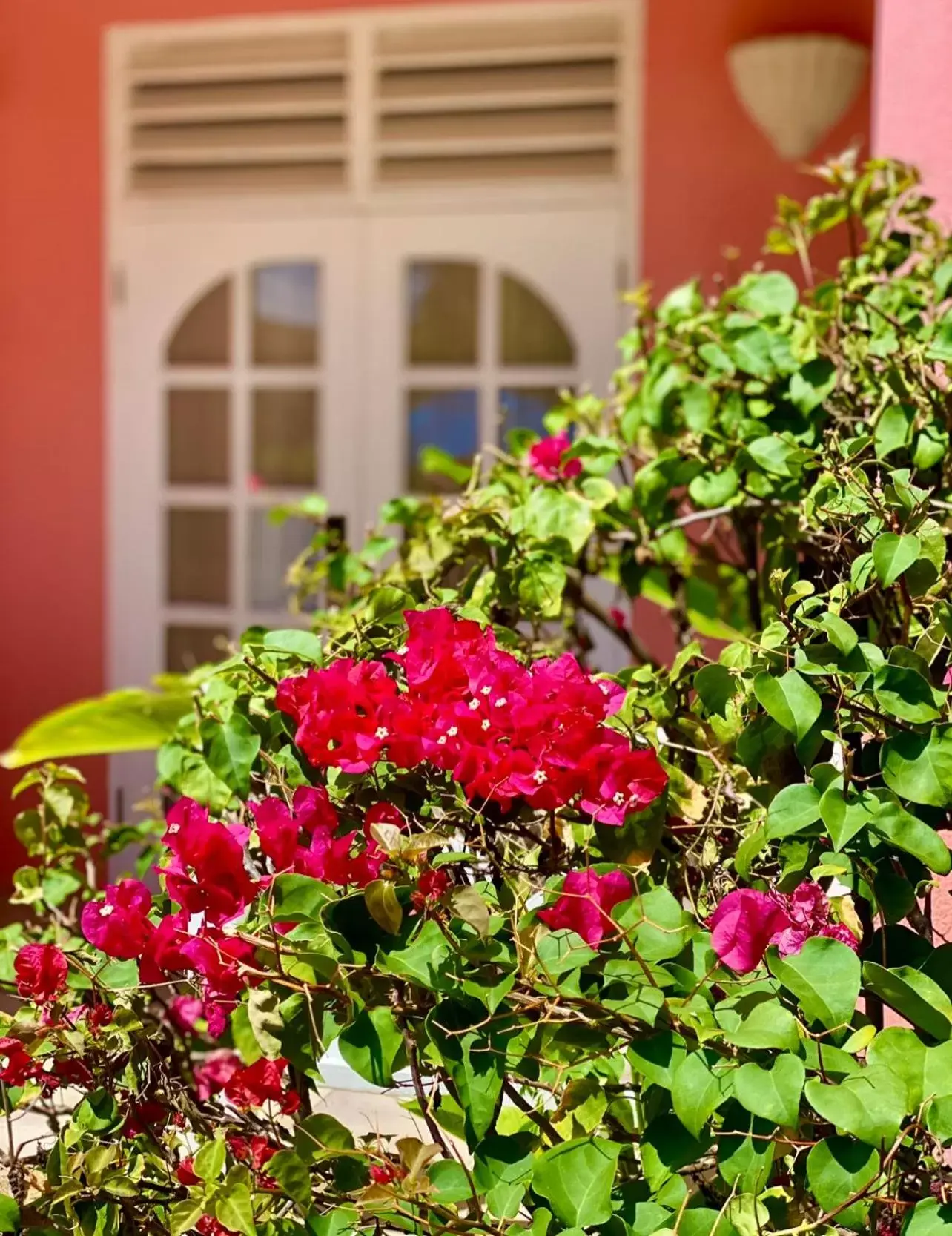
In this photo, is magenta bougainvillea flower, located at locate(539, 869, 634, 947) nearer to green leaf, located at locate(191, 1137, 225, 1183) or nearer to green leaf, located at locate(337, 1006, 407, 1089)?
green leaf, located at locate(337, 1006, 407, 1089)

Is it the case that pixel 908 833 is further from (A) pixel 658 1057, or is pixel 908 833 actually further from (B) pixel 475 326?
(B) pixel 475 326

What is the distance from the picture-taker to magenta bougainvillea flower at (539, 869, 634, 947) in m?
0.86

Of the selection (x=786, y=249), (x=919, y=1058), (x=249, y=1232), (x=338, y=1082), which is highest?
(x=786, y=249)

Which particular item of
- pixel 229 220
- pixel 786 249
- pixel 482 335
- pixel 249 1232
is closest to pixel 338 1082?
pixel 249 1232

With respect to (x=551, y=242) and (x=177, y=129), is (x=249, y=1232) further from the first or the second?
(x=177, y=129)

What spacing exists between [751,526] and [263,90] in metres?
2.95

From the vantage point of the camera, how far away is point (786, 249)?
1932 millimetres

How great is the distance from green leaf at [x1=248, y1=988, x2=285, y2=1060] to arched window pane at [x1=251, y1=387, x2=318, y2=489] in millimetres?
3480

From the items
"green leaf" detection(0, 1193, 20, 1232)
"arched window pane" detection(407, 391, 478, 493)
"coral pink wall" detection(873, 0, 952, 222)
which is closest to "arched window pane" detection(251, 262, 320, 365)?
"arched window pane" detection(407, 391, 478, 493)

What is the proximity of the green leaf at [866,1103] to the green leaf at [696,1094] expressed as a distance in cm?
5

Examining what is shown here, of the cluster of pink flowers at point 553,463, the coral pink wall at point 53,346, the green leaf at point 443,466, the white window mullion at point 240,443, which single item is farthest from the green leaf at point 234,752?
the coral pink wall at point 53,346

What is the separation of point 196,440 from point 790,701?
145 inches

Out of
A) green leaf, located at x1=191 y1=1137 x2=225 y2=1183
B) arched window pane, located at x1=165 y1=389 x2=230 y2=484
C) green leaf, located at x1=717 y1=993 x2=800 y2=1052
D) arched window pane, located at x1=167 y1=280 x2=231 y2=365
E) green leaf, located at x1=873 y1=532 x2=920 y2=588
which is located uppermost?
A: arched window pane, located at x1=167 y1=280 x2=231 y2=365

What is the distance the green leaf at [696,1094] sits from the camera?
790mm
